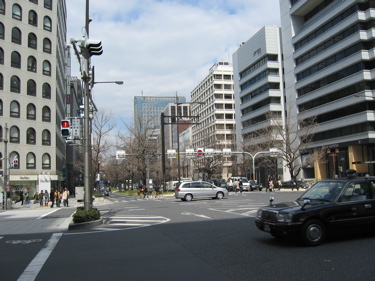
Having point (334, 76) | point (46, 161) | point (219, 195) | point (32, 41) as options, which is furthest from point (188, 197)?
point (334, 76)

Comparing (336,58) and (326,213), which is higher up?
(336,58)

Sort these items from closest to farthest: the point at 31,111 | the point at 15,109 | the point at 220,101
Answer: the point at 15,109
the point at 31,111
the point at 220,101

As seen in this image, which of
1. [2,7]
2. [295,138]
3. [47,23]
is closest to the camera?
[2,7]

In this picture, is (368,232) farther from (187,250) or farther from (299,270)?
(187,250)

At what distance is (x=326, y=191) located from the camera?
29.6 feet

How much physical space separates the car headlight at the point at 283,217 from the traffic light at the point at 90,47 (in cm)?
927

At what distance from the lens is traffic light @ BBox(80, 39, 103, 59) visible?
532 inches

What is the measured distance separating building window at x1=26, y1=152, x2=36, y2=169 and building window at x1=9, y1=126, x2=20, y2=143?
2616mm

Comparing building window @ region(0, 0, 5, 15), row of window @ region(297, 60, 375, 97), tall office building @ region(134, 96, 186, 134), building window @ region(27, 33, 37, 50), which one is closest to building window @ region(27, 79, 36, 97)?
building window @ region(27, 33, 37, 50)

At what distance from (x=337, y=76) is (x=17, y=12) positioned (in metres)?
46.2

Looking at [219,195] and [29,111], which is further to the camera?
[29,111]

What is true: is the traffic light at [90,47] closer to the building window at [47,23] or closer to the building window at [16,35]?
the building window at [16,35]

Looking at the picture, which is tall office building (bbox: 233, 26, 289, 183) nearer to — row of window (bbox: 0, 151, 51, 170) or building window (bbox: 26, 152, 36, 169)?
row of window (bbox: 0, 151, 51, 170)

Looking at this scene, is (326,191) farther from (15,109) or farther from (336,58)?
(336,58)
